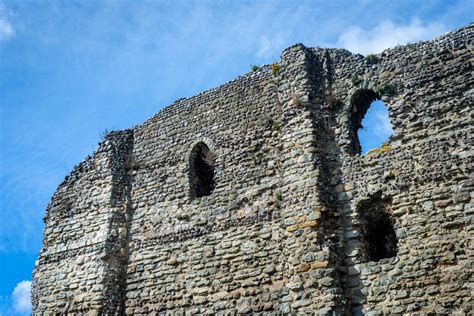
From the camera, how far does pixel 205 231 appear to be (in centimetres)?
1162

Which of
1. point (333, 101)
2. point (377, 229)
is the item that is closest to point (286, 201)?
point (377, 229)

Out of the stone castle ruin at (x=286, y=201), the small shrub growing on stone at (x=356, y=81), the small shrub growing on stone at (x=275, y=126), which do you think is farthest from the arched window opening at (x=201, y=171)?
the small shrub growing on stone at (x=356, y=81)

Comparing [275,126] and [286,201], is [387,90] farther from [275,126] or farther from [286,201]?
[286,201]

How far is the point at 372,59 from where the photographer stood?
1150 cm

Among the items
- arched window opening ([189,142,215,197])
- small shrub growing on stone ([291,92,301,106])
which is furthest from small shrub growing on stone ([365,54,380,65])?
arched window opening ([189,142,215,197])

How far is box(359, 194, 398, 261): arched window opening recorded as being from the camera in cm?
998

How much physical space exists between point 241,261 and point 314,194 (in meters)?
→ 1.97

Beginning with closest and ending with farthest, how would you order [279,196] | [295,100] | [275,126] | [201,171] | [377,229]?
[377,229], [279,196], [295,100], [275,126], [201,171]

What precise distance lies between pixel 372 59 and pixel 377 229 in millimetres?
3574

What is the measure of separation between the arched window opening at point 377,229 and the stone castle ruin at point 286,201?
1.0 inches

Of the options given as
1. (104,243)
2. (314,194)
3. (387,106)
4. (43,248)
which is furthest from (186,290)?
(387,106)

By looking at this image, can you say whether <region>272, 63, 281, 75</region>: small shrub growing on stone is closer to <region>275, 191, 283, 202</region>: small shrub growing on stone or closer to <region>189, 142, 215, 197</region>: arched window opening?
<region>189, 142, 215, 197</region>: arched window opening

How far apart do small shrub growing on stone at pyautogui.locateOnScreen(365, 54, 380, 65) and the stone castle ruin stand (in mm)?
27

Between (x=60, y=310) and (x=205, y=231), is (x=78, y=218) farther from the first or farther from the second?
(x=205, y=231)
